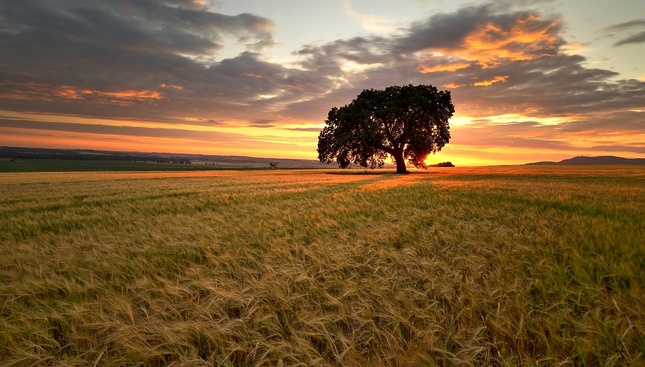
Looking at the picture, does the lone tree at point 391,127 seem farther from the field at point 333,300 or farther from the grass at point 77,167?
the grass at point 77,167

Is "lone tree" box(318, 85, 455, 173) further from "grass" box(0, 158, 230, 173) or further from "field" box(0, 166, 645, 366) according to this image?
"grass" box(0, 158, 230, 173)

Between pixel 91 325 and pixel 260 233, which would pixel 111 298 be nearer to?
pixel 91 325

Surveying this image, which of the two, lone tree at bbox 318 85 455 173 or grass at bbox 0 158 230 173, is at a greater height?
lone tree at bbox 318 85 455 173

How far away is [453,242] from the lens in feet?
15.9

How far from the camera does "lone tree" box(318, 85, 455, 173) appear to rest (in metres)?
42.6

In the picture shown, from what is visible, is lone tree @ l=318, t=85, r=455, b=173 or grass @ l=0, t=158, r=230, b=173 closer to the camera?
lone tree @ l=318, t=85, r=455, b=173

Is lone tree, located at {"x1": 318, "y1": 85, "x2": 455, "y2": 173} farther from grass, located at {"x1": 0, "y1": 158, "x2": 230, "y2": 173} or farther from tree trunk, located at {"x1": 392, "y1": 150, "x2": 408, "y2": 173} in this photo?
grass, located at {"x1": 0, "y1": 158, "x2": 230, "y2": 173}

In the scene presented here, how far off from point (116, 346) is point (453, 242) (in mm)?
4448

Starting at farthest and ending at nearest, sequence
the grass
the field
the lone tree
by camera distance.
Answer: the grass → the lone tree → the field

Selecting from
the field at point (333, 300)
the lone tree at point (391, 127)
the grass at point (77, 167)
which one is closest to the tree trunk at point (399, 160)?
the lone tree at point (391, 127)


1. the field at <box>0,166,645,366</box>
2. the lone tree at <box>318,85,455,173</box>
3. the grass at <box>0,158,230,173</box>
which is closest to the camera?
the field at <box>0,166,645,366</box>

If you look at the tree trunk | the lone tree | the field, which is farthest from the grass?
the field

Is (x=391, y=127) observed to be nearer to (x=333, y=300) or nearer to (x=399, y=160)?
(x=399, y=160)

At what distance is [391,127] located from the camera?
148 ft
